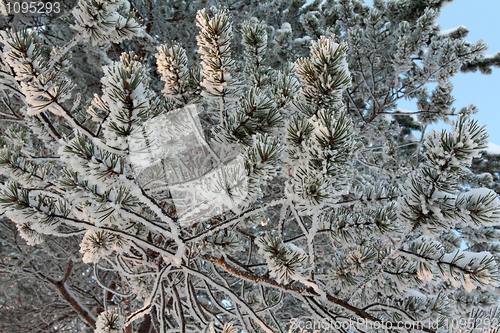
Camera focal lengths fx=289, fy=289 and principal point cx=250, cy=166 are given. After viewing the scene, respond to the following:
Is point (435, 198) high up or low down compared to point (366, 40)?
down

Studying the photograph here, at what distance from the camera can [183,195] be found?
1.51 m

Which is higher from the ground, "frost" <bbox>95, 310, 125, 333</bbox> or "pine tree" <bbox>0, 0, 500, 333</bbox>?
"pine tree" <bbox>0, 0, 500, 333</bbox>

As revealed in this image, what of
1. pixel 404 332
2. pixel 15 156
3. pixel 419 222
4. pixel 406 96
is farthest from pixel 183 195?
pixel 406 96

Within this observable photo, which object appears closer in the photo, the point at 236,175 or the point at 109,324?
the point at 236,175

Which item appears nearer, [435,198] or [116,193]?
[435,198]

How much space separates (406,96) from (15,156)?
2.97 m

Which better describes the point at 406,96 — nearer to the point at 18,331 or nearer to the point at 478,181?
the point at 478,181

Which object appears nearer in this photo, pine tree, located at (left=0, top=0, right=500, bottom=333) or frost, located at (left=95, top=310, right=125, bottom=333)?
pine tree, located at (left=0, top=0, right=500, bottom=333)

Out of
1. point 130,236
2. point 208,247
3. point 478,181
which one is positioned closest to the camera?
point 130,236

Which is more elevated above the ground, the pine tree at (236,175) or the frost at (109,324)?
the pine tree at (236,175)

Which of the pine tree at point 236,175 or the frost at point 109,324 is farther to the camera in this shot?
the frost at point 109,324

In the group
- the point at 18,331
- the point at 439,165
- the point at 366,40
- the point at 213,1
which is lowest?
the point at 18,331

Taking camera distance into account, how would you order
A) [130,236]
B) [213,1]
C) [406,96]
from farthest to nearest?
[213,1], [406,96], [130,236]

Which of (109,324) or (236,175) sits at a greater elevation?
(236,175)
